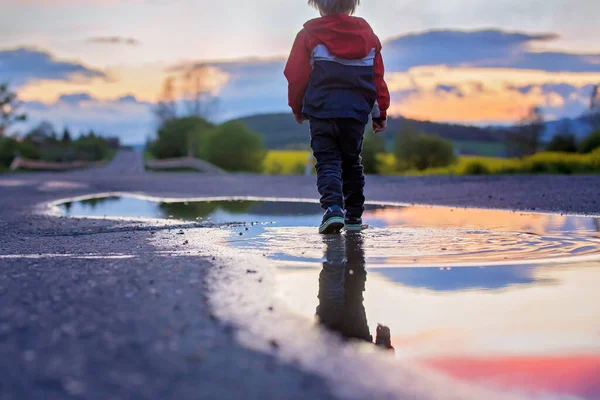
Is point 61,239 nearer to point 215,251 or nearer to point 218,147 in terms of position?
point 215,251

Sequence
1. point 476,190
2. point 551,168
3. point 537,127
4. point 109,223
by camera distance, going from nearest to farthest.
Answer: point 109,223, point 476,190, point 551,168, point 537,127

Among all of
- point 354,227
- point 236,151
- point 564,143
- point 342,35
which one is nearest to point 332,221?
point 354,227

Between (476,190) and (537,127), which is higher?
(537,127)

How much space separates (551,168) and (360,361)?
1619 cm

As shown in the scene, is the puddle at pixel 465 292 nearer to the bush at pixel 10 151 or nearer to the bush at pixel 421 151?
the bush at pixel 421 151

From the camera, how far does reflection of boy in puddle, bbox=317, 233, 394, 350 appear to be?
1955 millimetres

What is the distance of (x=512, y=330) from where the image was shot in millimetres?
1967

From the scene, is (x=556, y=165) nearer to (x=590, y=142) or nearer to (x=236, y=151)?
(x=590, y=142)

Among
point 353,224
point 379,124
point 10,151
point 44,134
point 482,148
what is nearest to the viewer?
point 353,224

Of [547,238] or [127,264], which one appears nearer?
[127,264]

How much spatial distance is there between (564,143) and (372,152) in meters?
8.83

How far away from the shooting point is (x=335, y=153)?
4.79 meters

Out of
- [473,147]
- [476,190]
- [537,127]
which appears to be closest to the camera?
[476,190]

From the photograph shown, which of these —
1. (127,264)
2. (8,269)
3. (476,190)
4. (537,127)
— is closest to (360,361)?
(127,264)
